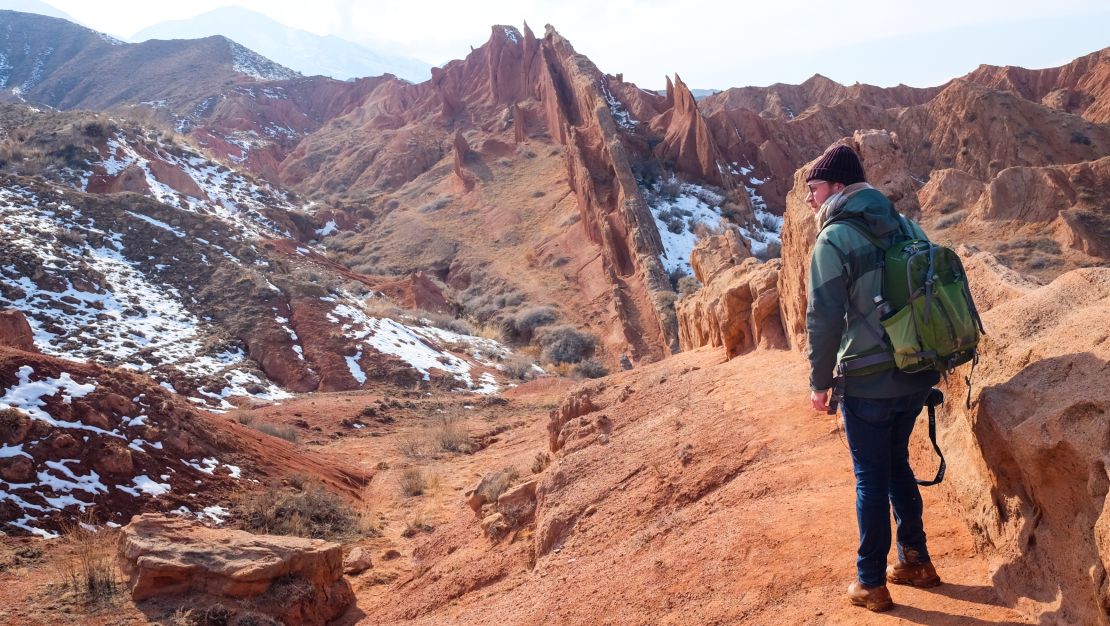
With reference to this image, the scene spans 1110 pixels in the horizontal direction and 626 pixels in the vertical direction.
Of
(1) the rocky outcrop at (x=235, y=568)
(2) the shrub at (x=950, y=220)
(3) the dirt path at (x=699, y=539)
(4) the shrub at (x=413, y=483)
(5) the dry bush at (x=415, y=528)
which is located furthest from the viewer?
(2) the shrub at (x=950, y=220)

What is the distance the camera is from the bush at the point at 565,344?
25062mm

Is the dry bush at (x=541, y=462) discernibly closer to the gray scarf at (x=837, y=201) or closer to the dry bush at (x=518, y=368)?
the gray scarf at (x=837, y=201)

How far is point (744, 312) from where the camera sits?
9.11m

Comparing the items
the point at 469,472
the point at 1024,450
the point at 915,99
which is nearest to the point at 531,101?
the point at 915,99

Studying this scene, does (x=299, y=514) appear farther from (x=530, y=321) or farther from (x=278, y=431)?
(x=530, y=321)

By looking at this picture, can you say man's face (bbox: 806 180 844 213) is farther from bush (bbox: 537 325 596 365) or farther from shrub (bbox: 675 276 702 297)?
shrub (bbox: 675 276 702 297)

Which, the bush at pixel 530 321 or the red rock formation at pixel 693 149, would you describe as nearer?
the bush at pixel 530 321

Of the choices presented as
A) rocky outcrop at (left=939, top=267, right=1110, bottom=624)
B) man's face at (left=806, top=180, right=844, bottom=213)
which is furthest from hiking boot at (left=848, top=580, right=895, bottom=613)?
man's face at (left=806, top=180, right=844, bottom=213)

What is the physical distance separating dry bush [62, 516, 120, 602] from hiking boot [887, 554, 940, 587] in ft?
19.8

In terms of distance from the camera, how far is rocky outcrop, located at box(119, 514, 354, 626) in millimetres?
6059

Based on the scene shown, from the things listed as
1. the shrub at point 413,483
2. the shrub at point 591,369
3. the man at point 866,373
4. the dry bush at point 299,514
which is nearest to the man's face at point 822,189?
Answer: the man at point 866,373

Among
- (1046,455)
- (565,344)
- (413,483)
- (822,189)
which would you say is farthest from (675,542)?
(565,344)

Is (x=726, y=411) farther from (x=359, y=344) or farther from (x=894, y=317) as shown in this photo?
(x=359, y=344)

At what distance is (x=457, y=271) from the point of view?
35.3 metres
